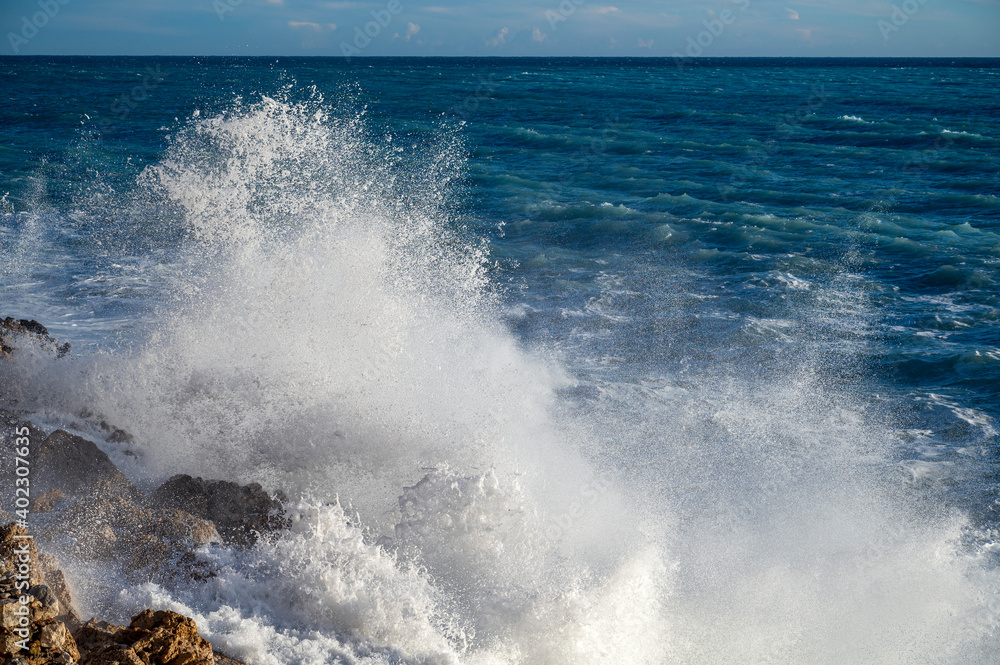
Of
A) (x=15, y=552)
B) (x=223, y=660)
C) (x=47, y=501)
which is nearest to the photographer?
(x=223, y=660)

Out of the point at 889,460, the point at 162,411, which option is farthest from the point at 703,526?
the point at 162,411

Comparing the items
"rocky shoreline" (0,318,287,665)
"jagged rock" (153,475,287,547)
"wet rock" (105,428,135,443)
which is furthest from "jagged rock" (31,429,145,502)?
"wet rock" (105,428,135,443)

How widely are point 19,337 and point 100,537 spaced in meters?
4.41

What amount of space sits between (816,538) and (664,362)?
12.4 feet

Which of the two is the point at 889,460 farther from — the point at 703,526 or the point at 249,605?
the point at 249,605

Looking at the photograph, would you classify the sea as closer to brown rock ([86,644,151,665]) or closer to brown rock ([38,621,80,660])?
brown rock ([86,644,151,665])

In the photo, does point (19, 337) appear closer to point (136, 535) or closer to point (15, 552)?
point (136, 535)

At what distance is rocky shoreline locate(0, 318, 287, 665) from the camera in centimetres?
382

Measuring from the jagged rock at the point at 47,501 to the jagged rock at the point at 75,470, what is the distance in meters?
0.15

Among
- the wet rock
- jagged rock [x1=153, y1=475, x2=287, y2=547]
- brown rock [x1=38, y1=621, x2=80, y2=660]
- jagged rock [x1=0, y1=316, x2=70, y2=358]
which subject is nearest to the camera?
brown rock [x1=38, y1=621, x2=80, y2=660]

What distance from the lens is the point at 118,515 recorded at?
18.2 ft

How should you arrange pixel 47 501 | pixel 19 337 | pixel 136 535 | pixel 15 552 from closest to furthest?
1. pixel 15 552
2. pixel 136 535
3. pixel 47 501
4. pixel 19 337

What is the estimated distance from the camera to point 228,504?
6.16 m

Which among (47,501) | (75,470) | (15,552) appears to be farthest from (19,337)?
(15,552)
